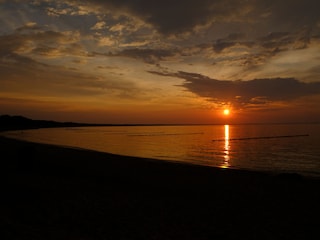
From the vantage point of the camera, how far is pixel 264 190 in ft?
51.2

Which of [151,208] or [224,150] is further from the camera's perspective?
[224,150]

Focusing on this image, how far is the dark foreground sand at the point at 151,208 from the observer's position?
8406mm

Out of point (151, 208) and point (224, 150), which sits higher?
point (151, 208)

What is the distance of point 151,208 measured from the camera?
11094 millimetres

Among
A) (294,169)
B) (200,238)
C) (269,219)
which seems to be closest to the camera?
(200,238)

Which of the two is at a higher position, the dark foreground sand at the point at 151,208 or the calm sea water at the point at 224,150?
the dark foreground sand at the point at 151,208

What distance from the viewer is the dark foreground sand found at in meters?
8.41

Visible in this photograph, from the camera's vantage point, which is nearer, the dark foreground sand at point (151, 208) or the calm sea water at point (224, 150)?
the dark foreground sand at point (151, 208)

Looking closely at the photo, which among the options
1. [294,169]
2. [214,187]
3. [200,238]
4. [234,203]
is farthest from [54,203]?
[294,169]

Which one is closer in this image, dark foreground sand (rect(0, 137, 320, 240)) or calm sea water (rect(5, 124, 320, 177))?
dark foreground sand (rect(0, 137, 320, 240))

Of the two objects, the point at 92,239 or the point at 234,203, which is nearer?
the point at 92,239

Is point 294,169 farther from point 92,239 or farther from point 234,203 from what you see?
point 92,239

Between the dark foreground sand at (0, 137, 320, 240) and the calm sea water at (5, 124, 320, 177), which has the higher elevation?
the dark foreground sand at (0, 137, 320, 240)

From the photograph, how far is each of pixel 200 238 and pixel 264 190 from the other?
8.79m
